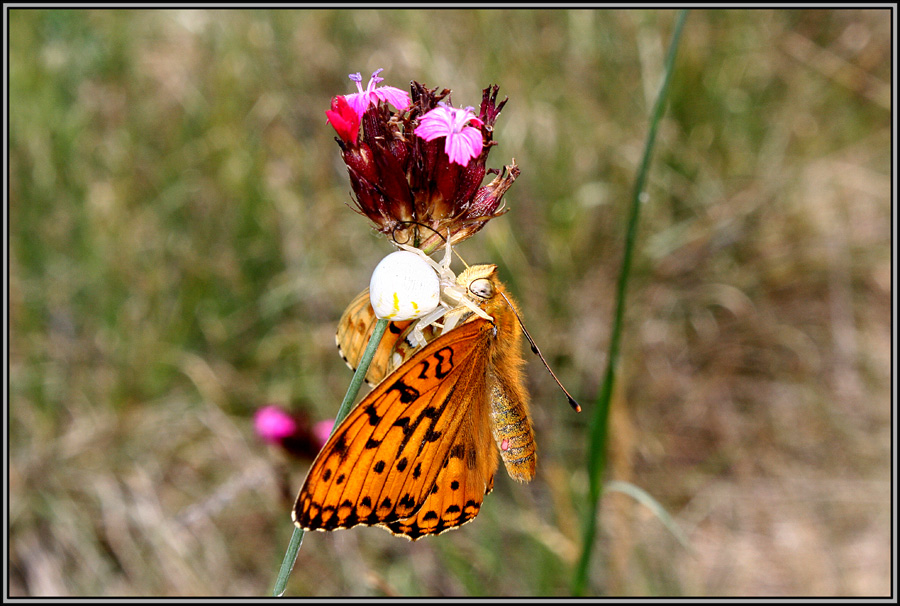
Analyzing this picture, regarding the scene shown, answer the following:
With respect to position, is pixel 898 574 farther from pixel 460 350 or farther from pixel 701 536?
pixel 460 350

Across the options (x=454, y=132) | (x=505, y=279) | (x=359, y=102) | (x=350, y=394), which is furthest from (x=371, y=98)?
(x=505, y=279)

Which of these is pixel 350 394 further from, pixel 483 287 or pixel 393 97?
pixel 393 97

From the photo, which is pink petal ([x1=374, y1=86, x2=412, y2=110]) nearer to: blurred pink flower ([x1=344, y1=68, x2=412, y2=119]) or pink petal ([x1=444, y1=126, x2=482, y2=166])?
blurred pink flower ([x1=344, y1=68, x2=412, y2=119])

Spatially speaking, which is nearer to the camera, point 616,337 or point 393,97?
point 393,97

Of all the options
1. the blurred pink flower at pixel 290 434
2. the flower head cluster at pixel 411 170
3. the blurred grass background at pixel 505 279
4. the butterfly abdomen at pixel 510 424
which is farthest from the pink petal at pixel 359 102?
the blurred grass background at pixel 505 279

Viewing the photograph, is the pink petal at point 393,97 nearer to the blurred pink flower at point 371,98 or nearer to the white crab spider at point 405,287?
the blurred pink flower at point 371,98

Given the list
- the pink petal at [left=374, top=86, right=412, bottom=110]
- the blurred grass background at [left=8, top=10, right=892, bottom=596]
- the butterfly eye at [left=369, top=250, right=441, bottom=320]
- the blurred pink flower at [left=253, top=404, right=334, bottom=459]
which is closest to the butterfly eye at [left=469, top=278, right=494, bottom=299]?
the butterfly eye at [left=369, top=250, right=441, bottom=320]
